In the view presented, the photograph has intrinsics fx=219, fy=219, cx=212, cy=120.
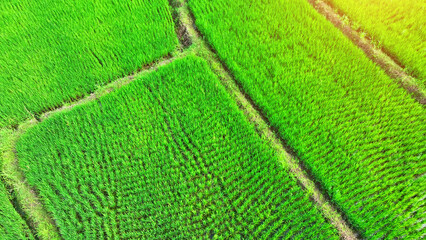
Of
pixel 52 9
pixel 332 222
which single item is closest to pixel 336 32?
pixel 332 222

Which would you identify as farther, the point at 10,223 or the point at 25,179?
the point at 25,179

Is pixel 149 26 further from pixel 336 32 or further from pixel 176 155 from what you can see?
pixel 336 32

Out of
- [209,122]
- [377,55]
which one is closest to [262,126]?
[209,122]

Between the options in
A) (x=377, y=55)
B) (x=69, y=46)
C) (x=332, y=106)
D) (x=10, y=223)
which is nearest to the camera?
(x=10, y=223)

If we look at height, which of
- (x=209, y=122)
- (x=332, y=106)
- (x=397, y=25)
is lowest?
(x=332, y=106)

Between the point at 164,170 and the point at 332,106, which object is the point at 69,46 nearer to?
the point at 164,170
